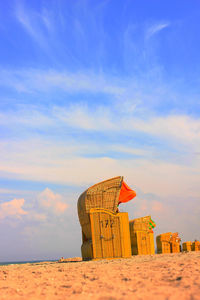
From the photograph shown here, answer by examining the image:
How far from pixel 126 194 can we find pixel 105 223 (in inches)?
137

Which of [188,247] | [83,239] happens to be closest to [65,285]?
[83,239]

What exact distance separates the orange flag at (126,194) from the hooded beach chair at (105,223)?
1881 millimetres

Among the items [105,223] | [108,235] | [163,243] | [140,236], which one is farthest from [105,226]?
[163,243]

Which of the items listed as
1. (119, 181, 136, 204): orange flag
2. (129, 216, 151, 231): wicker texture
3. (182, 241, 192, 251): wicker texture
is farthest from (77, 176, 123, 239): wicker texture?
(182, 241, 192, 251): wicker texture

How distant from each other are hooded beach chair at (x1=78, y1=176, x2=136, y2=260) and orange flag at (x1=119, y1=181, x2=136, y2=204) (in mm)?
1881

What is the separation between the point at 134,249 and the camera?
2234cm

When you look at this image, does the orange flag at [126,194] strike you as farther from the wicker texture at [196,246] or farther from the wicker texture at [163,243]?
the wicker texture at [196,246]

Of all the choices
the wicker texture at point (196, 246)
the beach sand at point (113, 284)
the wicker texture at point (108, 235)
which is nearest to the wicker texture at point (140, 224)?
the wicker texture at point (196, 246)

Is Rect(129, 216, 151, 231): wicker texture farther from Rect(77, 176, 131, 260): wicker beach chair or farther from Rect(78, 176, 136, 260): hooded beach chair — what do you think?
Answer: Rect(77, 176, 131, 260): wicker beach chair

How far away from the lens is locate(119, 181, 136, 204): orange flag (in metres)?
18.7

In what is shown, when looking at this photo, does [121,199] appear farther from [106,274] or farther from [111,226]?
[106,274]

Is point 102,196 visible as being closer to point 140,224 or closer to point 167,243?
point 140,224

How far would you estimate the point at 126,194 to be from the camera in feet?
61.7

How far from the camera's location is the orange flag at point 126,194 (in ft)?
61.3
